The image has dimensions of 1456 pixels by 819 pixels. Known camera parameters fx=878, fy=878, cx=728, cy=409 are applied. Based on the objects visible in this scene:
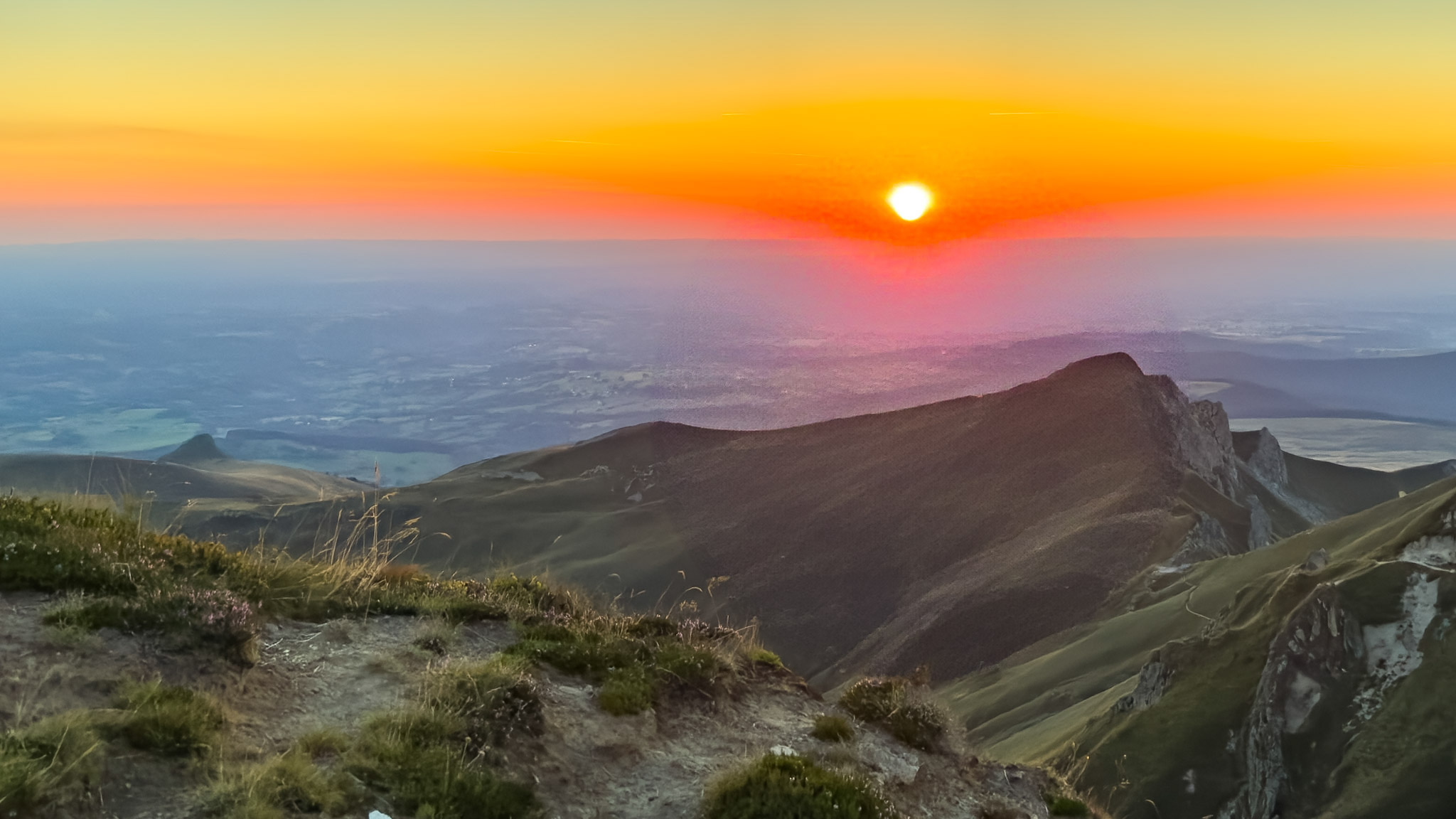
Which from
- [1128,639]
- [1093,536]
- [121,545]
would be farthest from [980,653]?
[121,545]

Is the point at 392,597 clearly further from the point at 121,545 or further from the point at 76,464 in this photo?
the point at 76,464

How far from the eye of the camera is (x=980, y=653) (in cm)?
5266

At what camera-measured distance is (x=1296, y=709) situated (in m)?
31.8

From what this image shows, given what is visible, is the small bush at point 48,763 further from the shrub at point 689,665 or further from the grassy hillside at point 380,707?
the shrub at point 689,665

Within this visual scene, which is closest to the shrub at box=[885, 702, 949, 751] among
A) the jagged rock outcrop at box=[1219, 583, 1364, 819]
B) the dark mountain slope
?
the jagged rock outcrop at box=[1219, 583, 1364, 819]

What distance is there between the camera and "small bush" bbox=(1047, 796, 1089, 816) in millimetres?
8945

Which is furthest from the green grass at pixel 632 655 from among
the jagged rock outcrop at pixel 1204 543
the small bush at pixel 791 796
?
the jagged rock outcrop at pixel 1204 543

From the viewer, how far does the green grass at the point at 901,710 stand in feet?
30.6

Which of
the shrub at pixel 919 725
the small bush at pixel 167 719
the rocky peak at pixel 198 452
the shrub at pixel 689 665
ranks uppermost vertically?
the small bush at pixel 167 719

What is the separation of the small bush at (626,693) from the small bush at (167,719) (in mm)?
3057

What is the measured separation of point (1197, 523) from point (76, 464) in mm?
125105

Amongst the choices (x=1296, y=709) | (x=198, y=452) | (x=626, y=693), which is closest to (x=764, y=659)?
(x=626, y=693)

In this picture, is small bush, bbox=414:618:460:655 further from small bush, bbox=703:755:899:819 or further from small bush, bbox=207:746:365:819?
small bush, bbox=703:755:899:819

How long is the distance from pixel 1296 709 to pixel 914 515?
129 ft
